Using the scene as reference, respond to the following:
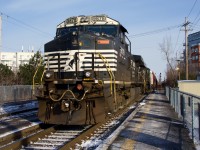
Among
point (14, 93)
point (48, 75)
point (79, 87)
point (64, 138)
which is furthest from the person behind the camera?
point (14, 93)

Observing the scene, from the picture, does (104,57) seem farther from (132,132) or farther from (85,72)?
(132,132)

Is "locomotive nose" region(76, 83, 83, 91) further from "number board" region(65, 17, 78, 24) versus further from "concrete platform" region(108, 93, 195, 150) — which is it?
"number board" region(65, 17, 78, 24)

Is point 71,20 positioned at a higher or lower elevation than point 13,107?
higher

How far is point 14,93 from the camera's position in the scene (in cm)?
2962

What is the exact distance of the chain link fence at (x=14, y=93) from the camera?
90.4ft

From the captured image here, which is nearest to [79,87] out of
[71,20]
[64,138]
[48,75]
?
[48,75]

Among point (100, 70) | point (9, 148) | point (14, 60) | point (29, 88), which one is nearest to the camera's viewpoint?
point (9, 148)

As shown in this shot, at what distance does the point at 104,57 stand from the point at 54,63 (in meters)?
1.91

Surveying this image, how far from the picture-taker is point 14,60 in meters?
124

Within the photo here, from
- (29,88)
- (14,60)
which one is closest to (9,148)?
(29,88)

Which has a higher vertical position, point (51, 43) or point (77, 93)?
point (51, 43)

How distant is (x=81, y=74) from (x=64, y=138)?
103 inches

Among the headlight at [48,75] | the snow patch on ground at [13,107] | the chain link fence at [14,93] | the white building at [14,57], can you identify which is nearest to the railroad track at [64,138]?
the headlight at [48,75]

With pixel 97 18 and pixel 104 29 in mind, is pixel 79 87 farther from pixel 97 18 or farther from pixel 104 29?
pixel 97 18
